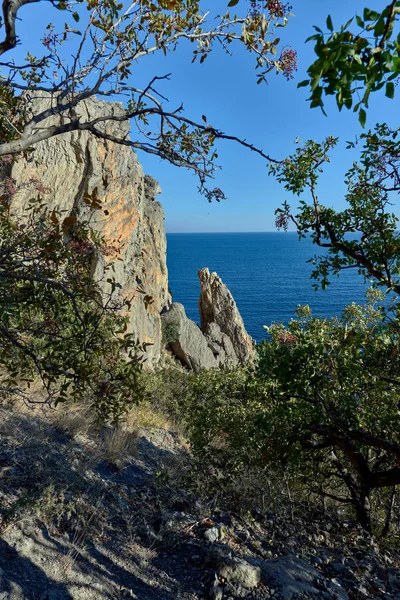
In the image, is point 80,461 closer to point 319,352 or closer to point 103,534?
point 103,534

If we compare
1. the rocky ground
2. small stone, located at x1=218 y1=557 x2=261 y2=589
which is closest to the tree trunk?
the rocky ground

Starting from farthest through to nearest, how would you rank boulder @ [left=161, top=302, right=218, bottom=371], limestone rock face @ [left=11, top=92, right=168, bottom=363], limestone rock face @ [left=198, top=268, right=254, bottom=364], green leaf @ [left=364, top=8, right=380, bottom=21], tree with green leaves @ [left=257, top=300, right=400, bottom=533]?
limestone rock face @ [left=198, top=268, right=254, bottom=364]
boulder @ [left=161, top=302, right=218, bottom=371]
limestone rock face @ [left=11, top=92, right=168, bottom=363]
tree with green leaves @ [left=257, top=300, right=400, bottom=533]
green leaf @ [left=364, top=8, right=380, bottom=21]

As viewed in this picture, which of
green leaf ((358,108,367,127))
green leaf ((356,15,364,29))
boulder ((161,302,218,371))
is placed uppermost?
green leaf ((356,15,364,29))

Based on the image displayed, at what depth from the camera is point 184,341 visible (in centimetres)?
3228

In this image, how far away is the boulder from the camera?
3181 centimetres

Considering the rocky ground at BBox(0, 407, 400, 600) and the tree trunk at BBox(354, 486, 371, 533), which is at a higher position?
the rocky ground at BBox(0, 407, 400, 600)

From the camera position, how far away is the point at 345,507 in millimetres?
8227

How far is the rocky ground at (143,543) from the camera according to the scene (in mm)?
3795

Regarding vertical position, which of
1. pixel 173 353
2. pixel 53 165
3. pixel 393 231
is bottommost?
pixel 173 353

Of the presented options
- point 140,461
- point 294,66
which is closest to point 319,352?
point 294,66

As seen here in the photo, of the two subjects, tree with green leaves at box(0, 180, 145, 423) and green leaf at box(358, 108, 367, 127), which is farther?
tree with green leaves at box(0, 180, 145, 423)

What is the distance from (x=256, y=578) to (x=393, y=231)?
4.48m

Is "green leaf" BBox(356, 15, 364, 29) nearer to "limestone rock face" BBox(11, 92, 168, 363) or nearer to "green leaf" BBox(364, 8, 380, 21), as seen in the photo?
"green leaf" BBox(364, 8, 380, 21)

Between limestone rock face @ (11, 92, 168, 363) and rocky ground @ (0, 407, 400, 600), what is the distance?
27.1ft
